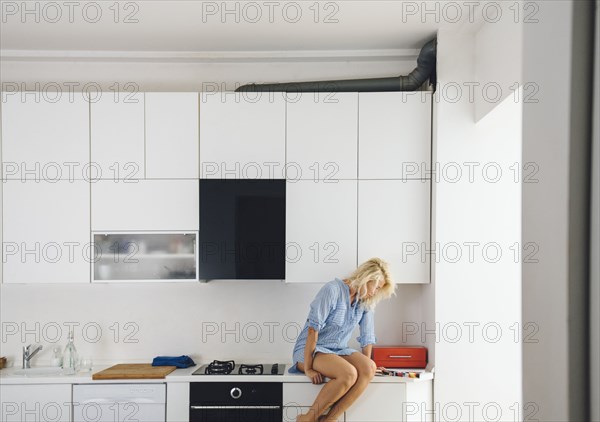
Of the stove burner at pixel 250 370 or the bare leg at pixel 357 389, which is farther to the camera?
the stove burner at pixel 250 370

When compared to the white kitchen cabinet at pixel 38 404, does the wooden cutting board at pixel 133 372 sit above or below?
above

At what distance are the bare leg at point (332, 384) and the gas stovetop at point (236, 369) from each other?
307 mm

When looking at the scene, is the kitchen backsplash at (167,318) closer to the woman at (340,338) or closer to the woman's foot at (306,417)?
the woman at (340,338)

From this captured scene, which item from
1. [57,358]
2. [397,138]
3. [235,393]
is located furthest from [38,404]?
[397,138]

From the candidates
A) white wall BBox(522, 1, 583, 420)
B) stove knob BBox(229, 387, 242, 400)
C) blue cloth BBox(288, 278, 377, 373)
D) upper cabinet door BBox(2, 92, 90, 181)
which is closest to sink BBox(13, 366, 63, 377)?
stove knob BBox(229, 387, 242, 400)

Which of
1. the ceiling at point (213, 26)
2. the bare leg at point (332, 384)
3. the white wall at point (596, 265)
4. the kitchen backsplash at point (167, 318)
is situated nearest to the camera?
the white wall at point (596, 265)

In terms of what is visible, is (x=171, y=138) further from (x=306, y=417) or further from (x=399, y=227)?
(x=306, y=417)

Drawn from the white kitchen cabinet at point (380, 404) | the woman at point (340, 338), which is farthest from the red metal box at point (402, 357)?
the white kitchen cabinet at point (380, 404)

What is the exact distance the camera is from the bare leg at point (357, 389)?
3.40 m

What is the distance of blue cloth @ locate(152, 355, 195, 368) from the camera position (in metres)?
3.80

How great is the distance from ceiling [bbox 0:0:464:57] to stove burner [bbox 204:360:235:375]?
2.07 m

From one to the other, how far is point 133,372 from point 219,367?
1.70 ft

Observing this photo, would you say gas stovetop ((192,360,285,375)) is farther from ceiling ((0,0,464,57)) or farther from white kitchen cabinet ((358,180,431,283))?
ceiling ((0,0,464,57))

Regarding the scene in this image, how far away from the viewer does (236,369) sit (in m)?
3.75
